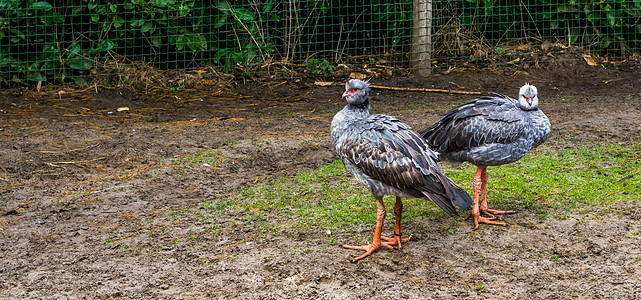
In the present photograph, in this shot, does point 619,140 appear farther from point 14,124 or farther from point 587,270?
point 14,124

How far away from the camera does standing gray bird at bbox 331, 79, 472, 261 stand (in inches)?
164

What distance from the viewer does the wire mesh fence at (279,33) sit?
28.5ft

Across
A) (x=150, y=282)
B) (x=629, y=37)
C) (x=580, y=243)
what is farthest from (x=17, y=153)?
(x=629, y=37)

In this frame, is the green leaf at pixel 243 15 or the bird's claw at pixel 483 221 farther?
the green leaf at pixel 243 15

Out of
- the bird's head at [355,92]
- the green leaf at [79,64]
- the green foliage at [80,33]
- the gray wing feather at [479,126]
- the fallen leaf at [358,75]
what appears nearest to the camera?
the bird's head at [355,92]

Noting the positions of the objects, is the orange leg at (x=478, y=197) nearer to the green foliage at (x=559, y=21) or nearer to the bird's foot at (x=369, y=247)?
the bird's foot at (x=369, y=247)

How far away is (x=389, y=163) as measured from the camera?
417cm

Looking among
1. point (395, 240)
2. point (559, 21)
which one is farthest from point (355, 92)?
point (559, 21)

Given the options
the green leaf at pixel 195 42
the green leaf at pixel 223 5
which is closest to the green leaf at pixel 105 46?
the green leaf at pixel 195 42

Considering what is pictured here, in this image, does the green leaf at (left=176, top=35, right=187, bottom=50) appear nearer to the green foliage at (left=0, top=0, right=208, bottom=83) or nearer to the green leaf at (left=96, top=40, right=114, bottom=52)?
the green foliage at (left=0, top=0, right=208, bottom=83)

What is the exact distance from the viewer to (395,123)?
4445mm

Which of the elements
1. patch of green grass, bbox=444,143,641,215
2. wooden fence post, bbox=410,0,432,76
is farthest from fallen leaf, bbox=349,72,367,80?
patch of green grass, bbox=444,143,641,215

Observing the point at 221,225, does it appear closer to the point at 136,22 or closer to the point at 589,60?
the point at 136,22

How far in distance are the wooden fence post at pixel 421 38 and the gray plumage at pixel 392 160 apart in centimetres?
487
